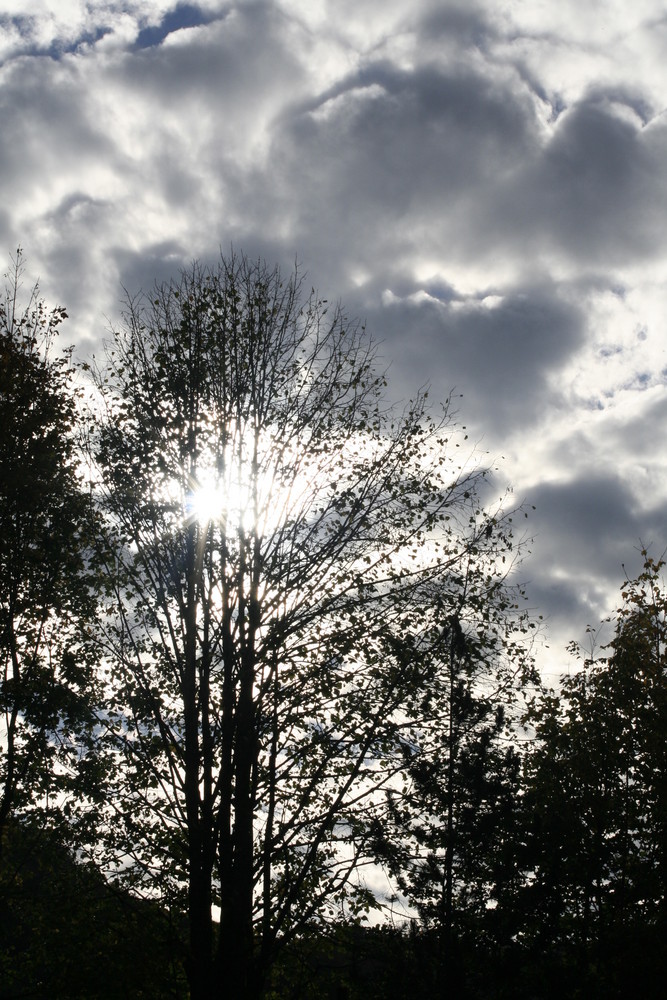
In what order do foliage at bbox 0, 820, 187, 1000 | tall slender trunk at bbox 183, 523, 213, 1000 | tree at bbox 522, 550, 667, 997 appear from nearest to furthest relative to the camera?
tall slender trunk at bbox 183, 523, 213, 1000 → foliage at bbox 0, 820, 187, 1000 → tree at bbox 522, 550, 667, 997

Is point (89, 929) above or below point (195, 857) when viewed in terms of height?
below

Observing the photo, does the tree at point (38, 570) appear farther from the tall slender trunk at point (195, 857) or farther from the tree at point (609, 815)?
the tree at point (609, 815)

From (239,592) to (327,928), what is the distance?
195 inches

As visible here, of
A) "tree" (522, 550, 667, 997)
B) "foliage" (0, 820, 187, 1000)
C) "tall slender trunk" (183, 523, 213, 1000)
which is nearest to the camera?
"tall slender trunk" (183, 523, 213, 1000)

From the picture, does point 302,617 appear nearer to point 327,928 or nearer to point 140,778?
point 140,778

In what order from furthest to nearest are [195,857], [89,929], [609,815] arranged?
1. [609,815]
2. [89,929]
3. [195,857]

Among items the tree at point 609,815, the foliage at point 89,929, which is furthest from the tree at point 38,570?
the tree at point 609,815

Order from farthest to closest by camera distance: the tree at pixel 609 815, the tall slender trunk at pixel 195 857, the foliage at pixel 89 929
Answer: the tree at pixel 609 815 → the foliage at pixel 89 929 → the tall slender trunk at pixel 195 857

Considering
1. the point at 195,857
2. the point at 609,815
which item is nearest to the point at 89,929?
the point at 195,857

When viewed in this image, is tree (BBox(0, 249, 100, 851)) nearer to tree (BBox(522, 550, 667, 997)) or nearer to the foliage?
the foliage

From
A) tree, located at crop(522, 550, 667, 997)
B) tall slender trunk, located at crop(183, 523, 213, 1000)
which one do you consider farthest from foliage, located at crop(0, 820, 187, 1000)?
tree, located at crop(522, 550, 667, 997)

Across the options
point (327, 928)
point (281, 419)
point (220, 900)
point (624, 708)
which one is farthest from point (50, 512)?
point (624, 708)

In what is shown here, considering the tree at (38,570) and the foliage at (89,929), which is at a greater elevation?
the tree at (38,570)

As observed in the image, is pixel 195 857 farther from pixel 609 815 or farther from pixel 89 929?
pixel 609 815
